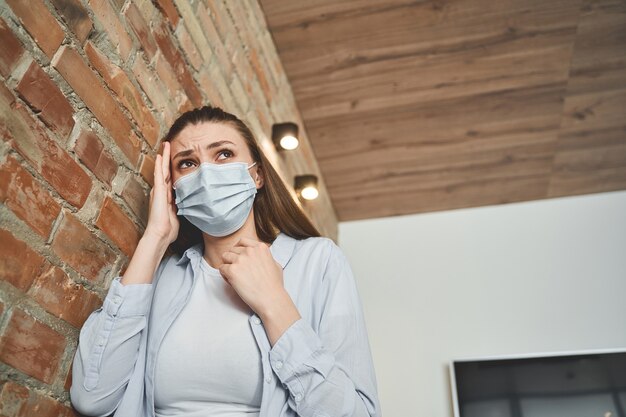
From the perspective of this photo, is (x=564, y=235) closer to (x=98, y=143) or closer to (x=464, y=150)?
(x=464, y=150)

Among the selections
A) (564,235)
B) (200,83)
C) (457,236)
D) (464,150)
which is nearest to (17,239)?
(200,83)

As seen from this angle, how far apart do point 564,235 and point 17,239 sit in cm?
294

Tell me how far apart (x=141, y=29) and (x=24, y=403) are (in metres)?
0.92

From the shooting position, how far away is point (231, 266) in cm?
111

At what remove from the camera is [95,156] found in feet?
3.75

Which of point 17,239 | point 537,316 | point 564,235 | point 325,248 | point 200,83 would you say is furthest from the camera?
point 564,235

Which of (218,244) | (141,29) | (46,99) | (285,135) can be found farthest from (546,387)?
(46,99)

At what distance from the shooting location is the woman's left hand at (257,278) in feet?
3.46

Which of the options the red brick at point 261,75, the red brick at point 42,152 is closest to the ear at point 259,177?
the red brick at point 42,152

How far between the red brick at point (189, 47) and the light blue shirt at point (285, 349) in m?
0.75

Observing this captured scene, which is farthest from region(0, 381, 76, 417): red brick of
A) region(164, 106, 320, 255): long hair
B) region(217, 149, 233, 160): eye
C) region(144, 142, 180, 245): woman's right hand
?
region(217, 149, 233, 160): eye

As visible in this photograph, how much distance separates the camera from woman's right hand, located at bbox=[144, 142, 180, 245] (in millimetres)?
1215

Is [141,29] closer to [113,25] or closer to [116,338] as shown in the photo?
[113,25]

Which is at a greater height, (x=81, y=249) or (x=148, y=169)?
(x=148, y=169)
